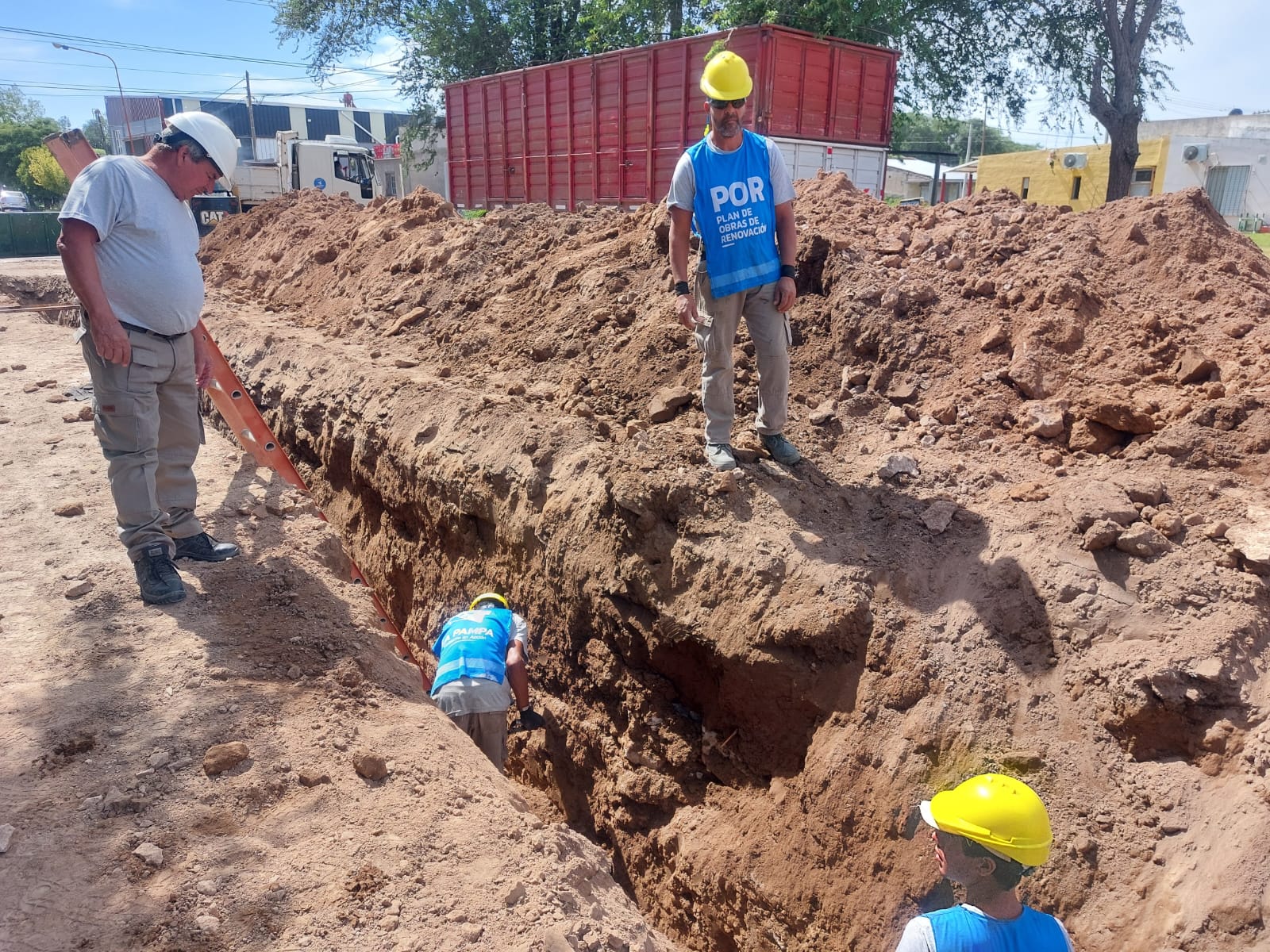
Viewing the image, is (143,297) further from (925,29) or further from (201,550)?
(925,29)

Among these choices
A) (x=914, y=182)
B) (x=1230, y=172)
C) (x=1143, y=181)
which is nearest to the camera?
(x=1143, y=181)

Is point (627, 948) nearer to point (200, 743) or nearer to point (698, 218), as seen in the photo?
point (200, 743)

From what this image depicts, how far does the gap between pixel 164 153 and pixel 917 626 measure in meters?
3.90

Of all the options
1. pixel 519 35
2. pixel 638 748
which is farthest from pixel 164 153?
pixel 519 35

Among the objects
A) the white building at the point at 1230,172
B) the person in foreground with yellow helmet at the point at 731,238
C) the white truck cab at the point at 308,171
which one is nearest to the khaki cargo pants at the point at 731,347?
the person in foreground with yellow helmet at the point at 731,238

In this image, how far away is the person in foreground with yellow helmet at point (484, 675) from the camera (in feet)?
13.8

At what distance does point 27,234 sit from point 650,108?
2081cm

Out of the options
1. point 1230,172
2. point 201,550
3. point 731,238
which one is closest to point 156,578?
point 201,550

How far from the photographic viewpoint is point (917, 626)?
12.3 ft

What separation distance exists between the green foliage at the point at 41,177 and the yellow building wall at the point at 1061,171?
1553 inches

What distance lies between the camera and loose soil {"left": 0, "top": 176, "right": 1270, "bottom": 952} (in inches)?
111

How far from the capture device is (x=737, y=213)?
411cm

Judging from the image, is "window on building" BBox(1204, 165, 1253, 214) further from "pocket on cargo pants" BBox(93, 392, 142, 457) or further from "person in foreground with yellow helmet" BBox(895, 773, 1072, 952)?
"pocket on cargo pants" BBox(93, 392, 142, 457)

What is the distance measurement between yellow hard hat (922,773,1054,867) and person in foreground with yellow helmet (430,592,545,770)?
2.36 metres
